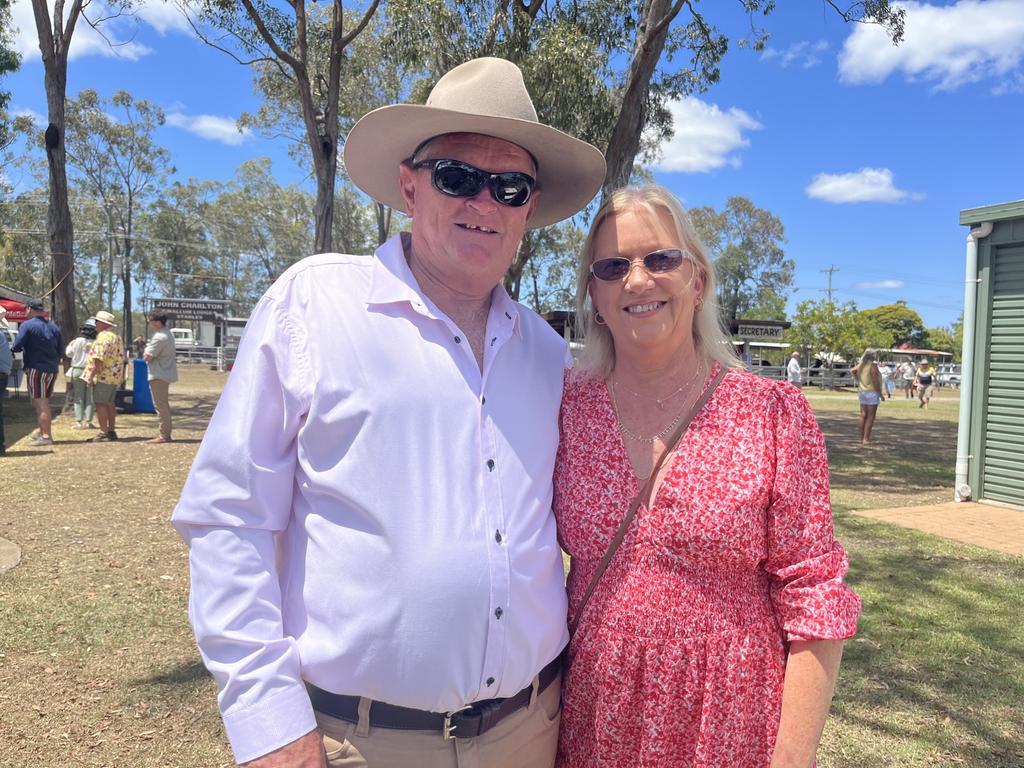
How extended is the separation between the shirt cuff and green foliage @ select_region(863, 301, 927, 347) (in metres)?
97.6

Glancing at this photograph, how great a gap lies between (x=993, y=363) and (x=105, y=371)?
11.6m

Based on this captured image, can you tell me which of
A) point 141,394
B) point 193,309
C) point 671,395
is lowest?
point 141,394

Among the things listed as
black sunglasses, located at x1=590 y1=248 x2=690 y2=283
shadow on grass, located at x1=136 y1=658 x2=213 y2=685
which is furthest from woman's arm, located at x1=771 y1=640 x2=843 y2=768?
shadow on grass, located at x1=136 y1=658 x2=213 y2=685

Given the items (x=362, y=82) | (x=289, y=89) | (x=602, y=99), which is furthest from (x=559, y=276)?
(x=602, y=99)

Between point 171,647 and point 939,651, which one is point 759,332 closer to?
point 939,651

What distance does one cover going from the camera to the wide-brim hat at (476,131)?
5.96 feet

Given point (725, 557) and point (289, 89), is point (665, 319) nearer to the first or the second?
point (725, 557)

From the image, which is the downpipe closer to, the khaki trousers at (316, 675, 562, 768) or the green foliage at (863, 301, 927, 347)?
the khaki trousers at (316, 675, 562, 768)

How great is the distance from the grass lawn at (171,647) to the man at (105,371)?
2722 mm

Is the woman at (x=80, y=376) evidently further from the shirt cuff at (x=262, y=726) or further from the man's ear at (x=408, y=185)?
the shirt cuff at (x=262, y=726)

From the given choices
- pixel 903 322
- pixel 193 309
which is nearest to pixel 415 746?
pixel 193 309

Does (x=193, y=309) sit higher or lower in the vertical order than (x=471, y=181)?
higher

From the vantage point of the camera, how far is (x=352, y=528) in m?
1.52

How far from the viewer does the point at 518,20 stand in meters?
11.8
